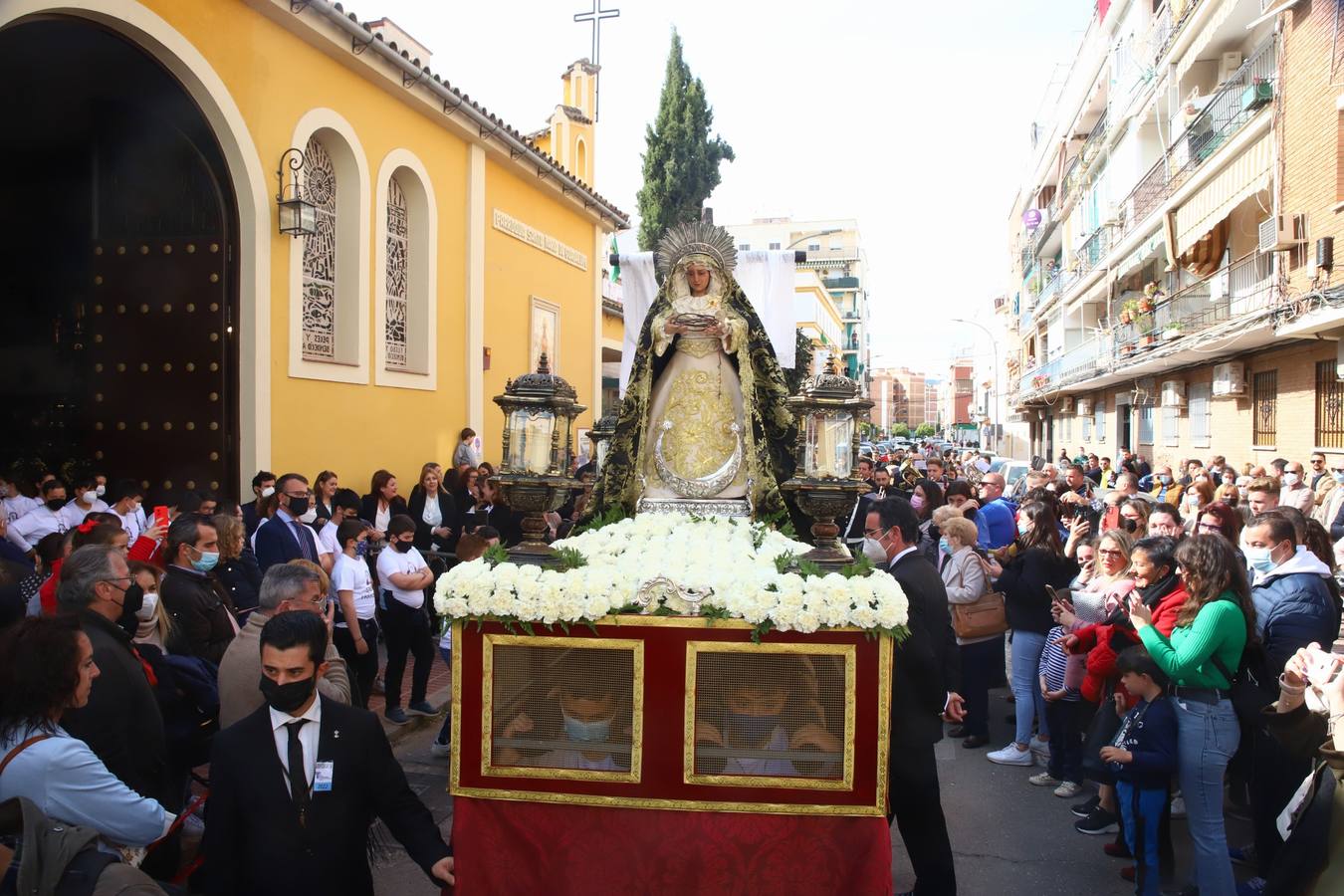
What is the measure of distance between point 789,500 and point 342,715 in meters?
4.39

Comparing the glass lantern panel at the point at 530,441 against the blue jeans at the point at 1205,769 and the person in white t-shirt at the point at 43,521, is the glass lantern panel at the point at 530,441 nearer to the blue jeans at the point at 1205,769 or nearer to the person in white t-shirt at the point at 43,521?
the blue jeans at the point at 1205,769

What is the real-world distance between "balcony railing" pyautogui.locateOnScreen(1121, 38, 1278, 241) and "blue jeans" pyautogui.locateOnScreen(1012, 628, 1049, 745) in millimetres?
12698

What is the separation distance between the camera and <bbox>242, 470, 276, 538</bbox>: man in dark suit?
24.0 ft

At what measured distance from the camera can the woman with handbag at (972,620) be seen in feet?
20.2

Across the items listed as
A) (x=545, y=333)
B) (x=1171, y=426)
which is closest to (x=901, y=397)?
(x=1171, y=426)

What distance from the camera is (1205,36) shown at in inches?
651

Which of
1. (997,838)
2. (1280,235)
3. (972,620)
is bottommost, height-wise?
(997,838)

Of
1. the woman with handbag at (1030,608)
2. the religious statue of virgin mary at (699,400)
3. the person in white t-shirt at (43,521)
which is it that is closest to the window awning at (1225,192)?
the woman with handbag at (1030,608)

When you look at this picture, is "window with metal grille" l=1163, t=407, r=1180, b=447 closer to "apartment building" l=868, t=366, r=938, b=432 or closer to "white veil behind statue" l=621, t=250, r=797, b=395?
"white veil behind statue" l=621, t=250, r=797, b=395

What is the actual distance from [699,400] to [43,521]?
5333mm

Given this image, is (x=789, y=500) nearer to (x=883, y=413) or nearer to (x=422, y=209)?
(x=422, y=209)

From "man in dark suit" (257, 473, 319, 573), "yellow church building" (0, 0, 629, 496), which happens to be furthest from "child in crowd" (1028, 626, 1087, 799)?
"yellow church building" (0, 0, 629, 496)

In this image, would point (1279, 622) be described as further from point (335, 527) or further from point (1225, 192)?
point (1225, 192)

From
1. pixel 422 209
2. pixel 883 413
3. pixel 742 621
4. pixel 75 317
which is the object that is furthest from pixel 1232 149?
pixel 883 413
